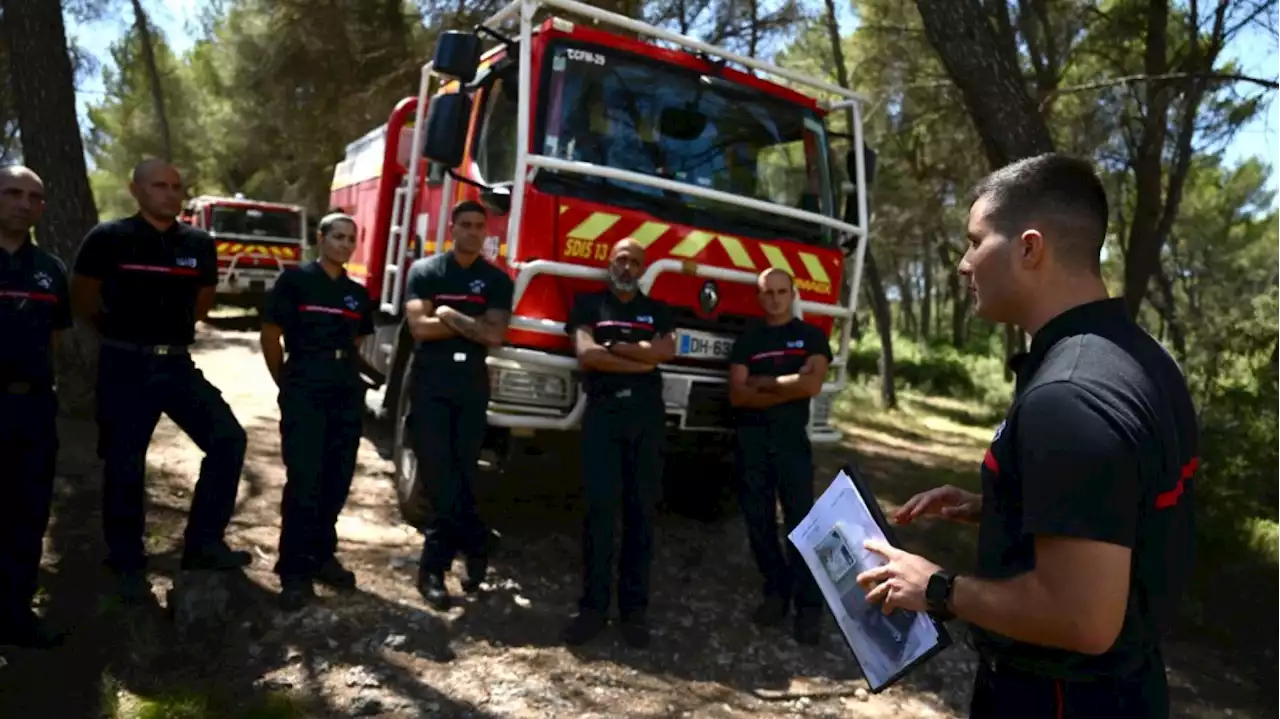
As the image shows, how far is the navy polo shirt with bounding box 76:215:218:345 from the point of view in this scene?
411 cm

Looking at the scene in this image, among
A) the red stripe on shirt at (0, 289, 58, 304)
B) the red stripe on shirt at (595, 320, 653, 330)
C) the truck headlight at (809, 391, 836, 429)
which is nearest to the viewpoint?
the red stripe on shirt at (0, 289, 58, 304)

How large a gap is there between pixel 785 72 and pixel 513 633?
10.8 ft

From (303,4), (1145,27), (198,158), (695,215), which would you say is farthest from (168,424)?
(198,158)

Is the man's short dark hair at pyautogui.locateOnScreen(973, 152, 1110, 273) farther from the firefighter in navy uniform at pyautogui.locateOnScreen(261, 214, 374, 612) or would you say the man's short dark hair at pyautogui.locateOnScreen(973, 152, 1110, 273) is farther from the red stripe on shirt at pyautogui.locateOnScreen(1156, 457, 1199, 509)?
the firefighter in navy uniform at pyautogui.locateOnScreen(261, 214, 374, 612)

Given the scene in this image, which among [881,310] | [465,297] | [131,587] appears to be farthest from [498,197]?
[881,310]

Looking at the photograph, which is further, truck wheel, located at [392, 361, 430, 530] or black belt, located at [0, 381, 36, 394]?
truck wheel, located at [392, 361, 430, 530]

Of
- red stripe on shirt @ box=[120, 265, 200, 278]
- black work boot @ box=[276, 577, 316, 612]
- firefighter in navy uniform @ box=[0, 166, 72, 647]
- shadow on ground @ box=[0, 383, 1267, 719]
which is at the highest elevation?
red stripe on shirt @ box=[120, 265, 200, 278]

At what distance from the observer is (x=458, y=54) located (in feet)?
15.3

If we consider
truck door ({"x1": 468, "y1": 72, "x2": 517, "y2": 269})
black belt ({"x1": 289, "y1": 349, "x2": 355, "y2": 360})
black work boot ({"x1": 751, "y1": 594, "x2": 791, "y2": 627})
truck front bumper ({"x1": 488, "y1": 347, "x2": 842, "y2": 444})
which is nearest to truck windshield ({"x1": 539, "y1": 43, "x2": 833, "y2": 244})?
truck door ({"x1": 468, "y1": 72, "x2": 517, "y2": 269})

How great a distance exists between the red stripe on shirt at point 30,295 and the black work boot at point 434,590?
200 centimetres

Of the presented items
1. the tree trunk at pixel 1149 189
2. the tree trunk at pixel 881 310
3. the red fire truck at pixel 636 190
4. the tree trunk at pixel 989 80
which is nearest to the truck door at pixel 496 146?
the red fire truck at pixel 636 190

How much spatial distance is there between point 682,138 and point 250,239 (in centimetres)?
1283

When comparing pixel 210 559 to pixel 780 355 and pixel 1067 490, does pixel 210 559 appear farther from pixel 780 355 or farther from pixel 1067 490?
pixel 1067 490

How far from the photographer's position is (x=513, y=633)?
4.40m
